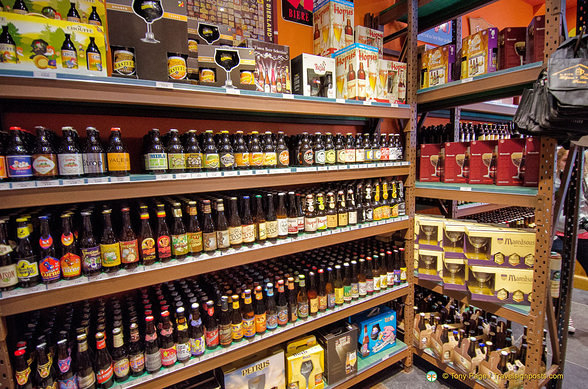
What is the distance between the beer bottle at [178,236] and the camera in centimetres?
164

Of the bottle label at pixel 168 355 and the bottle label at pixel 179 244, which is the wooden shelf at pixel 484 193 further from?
the bottle label at pixel 168 355

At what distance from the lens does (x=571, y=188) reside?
2053 mm

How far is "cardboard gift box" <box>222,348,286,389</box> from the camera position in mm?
1892

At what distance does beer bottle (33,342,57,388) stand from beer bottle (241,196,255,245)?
109 cm

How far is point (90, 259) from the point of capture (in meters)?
1.42

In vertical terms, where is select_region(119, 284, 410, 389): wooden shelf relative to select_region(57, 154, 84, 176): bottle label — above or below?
below

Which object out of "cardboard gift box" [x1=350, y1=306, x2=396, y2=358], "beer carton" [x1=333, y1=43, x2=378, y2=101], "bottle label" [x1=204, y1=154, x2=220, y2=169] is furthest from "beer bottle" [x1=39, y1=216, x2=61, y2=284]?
"cardboard gift box" [x1=350, y1=306, x2=396, y2=358]

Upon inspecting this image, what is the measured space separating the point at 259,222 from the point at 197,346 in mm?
821

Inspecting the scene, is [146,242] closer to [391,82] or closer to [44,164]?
[44,164]

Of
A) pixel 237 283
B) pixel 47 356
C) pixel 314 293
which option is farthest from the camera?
pixel 314 293

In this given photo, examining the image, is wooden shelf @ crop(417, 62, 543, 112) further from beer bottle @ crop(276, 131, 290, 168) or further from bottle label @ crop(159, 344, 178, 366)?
bottle label @ crop(159, 344, 178, 366)

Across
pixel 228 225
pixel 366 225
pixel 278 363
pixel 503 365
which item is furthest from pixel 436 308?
pixel 228 225

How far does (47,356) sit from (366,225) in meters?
2.09

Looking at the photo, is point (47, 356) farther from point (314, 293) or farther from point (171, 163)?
point (314, 293)
